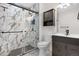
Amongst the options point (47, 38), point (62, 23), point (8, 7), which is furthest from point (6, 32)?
point (62, 23)

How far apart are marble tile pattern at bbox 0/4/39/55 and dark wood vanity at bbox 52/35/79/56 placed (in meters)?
0.34

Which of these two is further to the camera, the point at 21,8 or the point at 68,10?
the point at 21,8

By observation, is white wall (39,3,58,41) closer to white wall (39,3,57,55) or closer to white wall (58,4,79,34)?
white wall (39,3,57,55)

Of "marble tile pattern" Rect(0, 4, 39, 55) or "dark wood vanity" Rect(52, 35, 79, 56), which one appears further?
"marble tile pattern" Rect(0, 4, 39, 55)

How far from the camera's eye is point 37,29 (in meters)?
1.54

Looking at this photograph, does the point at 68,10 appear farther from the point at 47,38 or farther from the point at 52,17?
the point at 47,38

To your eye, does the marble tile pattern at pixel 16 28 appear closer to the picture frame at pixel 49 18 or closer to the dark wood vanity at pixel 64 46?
the picture frame at pixel 49 18

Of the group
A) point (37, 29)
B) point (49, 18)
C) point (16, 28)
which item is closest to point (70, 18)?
point (49, 18)

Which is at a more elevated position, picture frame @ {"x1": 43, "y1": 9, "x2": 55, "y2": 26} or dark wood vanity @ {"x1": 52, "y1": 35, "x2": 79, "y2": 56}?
picture frame @ {"x1": 43, "y1": 9, "x2": 55, "y2": 26}

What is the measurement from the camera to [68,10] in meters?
1.41

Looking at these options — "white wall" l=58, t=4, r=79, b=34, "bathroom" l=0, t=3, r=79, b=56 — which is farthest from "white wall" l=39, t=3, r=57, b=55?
"white wall" l=58, t=4, r=79, b=34

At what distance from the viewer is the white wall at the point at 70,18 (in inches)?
53.2

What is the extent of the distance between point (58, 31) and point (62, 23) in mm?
151

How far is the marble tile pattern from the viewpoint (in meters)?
1.45
